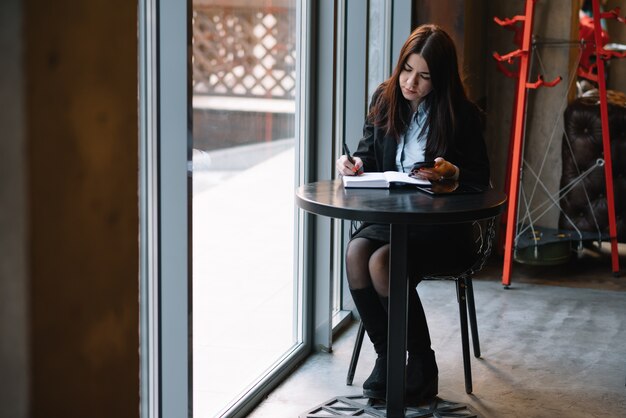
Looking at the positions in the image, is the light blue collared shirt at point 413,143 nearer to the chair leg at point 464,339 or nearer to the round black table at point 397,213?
the round black table at point 397,213

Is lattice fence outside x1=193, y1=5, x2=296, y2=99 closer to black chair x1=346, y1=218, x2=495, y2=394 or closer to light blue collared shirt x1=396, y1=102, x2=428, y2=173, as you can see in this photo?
light blue collared shirt x1=396, y1=102, x2=428, y2=173

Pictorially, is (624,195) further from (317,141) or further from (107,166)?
(107,166)

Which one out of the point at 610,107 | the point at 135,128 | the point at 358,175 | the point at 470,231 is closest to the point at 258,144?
the point at 358,175

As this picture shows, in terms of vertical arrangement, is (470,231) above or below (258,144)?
below

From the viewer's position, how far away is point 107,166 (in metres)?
1.43

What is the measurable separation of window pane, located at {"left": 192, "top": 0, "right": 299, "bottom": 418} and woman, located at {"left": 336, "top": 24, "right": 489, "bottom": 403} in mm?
309

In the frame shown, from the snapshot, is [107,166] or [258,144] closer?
[107,166]

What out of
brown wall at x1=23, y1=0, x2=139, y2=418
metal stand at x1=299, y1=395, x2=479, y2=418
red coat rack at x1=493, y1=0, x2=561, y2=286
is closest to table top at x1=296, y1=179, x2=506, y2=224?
metal stand at x1=299, y1=395, x2=479, y2=418

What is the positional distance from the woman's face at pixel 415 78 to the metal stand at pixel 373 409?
952 mm

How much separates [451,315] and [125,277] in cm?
248

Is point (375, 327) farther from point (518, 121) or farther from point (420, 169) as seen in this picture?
point (518, 121)

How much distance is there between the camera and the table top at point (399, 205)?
2.15m

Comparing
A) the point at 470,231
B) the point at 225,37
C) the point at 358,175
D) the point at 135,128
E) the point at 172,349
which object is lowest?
the point at 172,349

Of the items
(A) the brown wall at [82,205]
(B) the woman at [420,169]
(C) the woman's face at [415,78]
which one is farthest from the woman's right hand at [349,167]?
(A) the brown wall at [82,205]
